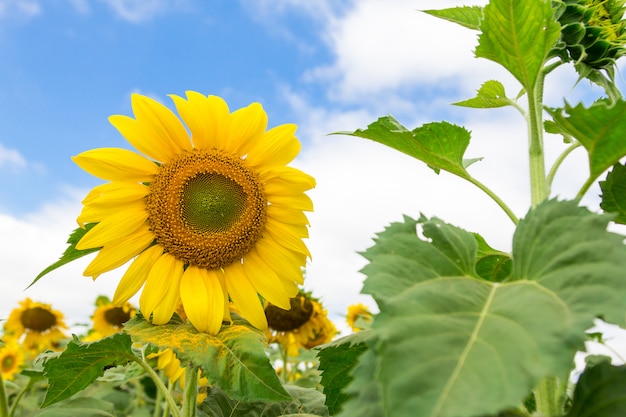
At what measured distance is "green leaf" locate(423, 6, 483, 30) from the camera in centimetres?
152

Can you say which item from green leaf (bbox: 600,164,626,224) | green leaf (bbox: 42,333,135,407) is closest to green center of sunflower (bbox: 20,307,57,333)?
green leaf (bbox: 42,333,135,407)

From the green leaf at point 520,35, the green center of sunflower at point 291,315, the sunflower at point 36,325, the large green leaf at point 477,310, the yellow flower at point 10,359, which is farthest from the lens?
the sunflower at point 36,325

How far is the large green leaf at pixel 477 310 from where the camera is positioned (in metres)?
0.66

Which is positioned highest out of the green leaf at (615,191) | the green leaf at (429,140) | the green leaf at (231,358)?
the green leaf at (429,140)

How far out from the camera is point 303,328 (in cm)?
321

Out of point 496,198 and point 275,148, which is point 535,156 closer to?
point 496,198

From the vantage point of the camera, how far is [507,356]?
2.27 ft

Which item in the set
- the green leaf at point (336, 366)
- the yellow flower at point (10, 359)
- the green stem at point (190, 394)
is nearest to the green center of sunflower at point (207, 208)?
the green stem at point (190, 394)

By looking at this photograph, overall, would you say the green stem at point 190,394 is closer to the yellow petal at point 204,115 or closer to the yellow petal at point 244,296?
Result: the yellow petal at point 244,296

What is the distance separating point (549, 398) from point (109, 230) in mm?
940

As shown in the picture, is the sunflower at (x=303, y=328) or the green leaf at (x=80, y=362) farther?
the sunflower at (x=303, y=328)

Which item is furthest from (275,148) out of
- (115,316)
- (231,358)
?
(115,316)

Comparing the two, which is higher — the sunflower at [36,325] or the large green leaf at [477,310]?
the sunflower at [36,325]

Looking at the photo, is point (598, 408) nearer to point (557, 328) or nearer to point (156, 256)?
point (557, 328)
